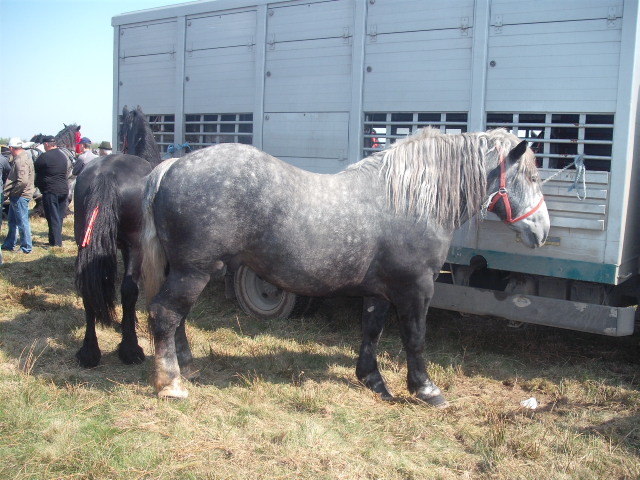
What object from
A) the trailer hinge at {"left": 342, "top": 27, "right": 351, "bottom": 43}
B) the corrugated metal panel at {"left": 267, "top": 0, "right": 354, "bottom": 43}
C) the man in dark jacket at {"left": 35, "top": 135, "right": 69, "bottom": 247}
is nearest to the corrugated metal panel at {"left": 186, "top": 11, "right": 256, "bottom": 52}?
the corrugated metal panel at {"left": 267, "top": 0, "right": 354, "bottom": 43}

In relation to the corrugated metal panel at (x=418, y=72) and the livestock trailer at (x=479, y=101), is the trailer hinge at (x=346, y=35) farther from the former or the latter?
the corrugated metal panel at (x=418, y=72)

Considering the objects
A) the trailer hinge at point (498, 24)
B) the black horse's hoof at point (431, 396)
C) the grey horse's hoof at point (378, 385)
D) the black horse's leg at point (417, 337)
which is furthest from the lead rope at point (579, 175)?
the grey horse's hoof at point (378, 385)

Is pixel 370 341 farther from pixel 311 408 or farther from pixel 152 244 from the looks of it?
pixel 152 244

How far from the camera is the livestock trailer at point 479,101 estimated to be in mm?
4316

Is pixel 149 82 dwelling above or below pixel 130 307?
above

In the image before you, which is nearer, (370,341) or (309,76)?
(370,341)

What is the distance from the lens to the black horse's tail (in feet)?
14.4

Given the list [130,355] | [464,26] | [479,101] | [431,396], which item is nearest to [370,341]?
[431,396]

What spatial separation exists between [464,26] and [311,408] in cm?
323

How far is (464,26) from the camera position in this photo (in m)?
4.80

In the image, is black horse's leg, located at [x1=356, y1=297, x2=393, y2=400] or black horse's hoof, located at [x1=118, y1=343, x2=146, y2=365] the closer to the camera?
black horse's leg, located at [x1=356, y1=297, x2=393, y2=400]

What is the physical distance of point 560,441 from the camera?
339 cm

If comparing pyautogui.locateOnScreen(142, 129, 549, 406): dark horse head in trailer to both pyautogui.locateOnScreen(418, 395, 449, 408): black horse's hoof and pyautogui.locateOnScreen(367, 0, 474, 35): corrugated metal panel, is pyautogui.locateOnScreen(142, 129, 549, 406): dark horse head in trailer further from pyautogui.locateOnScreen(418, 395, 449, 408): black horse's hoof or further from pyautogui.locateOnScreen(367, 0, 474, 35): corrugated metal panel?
pyautogui.locateOnScreen(367, 0, 474, 35): corrugated metal panel

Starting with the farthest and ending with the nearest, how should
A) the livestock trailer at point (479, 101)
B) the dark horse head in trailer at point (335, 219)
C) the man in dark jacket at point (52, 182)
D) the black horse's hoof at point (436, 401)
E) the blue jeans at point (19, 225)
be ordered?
the man in dark jacket at point (52, 182) < the blue jeans at point (19, 225) < the livestock trailer at point (479, 101) < the black horse's hoof at point (436, 401) < the dark horse head in trailer at point (335, 219)
